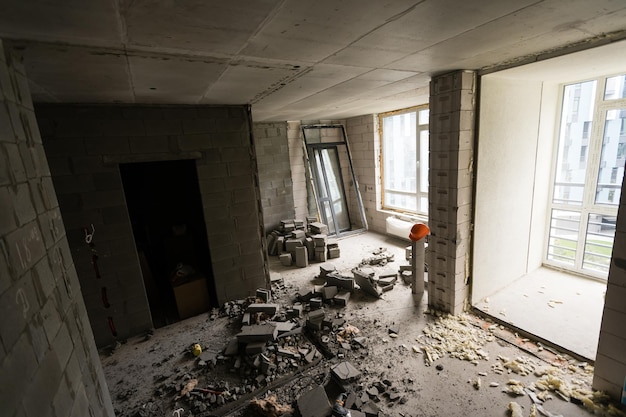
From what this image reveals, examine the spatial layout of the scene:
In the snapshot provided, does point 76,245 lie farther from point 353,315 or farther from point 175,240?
point 353,315

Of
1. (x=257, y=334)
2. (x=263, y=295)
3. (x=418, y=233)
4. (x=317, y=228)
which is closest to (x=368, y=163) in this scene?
(x=317, y=228)

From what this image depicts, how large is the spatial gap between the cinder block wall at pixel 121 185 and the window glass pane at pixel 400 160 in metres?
3.58

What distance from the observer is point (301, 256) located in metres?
5.38

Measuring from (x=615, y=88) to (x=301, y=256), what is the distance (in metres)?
5.08

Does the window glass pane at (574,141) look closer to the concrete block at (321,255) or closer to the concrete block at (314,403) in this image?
the concrete block at (321,255)

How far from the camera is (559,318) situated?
324 cm

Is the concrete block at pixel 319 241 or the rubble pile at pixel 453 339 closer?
the rubble pile at pixel 453 339

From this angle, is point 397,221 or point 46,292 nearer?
point 46,292

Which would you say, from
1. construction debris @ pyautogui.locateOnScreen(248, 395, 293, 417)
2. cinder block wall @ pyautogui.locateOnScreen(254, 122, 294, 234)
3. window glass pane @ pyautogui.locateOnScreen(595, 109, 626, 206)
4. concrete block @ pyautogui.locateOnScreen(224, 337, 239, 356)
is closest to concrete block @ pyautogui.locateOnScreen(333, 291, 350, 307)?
concrete block @ pyautogui.locateOnScreen(224, 337, 239, 356)

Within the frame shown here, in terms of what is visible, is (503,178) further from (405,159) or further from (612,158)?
(405,159)

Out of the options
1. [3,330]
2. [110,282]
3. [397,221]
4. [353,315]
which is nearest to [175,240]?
[110,282]

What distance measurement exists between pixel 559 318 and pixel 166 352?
456cm

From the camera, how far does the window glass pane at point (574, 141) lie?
387cm

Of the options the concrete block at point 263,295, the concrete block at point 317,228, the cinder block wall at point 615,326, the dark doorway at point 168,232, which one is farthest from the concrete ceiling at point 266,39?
the concrete block at point 317,228
